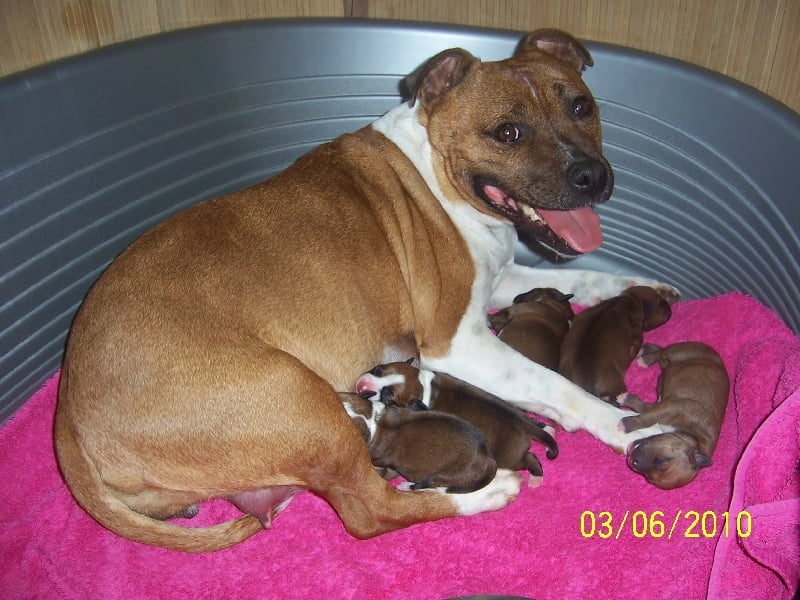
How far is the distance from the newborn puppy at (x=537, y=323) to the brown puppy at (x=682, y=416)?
18.5 inches

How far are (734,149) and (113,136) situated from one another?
122 inches

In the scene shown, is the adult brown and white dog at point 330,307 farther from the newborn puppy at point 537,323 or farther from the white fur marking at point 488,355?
the newborn puppy at point 537,323

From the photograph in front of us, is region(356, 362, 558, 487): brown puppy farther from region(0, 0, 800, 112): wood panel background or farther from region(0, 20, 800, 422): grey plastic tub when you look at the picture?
region(0, 0, 800, 112): wood panel background

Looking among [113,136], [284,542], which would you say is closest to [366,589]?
[284,542]

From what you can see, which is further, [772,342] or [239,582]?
[772,342]

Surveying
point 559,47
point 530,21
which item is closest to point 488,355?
point 559,47

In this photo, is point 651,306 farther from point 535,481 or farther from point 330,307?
point 330,307

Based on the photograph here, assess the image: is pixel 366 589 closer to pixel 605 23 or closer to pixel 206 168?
pixel 206 168

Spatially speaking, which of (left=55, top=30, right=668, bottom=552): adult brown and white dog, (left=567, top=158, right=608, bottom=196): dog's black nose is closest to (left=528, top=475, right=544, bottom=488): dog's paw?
(left=55, top=30, right=668, bottom=552): adult brown and white dog

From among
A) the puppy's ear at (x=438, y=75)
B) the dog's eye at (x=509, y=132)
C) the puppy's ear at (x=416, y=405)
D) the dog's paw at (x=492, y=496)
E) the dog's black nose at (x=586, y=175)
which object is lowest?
the dog's paw at (x=492, y=496)

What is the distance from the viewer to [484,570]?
10.9 ft

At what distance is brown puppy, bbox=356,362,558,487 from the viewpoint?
11.2ft

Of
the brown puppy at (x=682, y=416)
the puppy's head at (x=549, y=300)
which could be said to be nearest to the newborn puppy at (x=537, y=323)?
the puppy's head at (x=549, y=300)

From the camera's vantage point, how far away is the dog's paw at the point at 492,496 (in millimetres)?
3412
